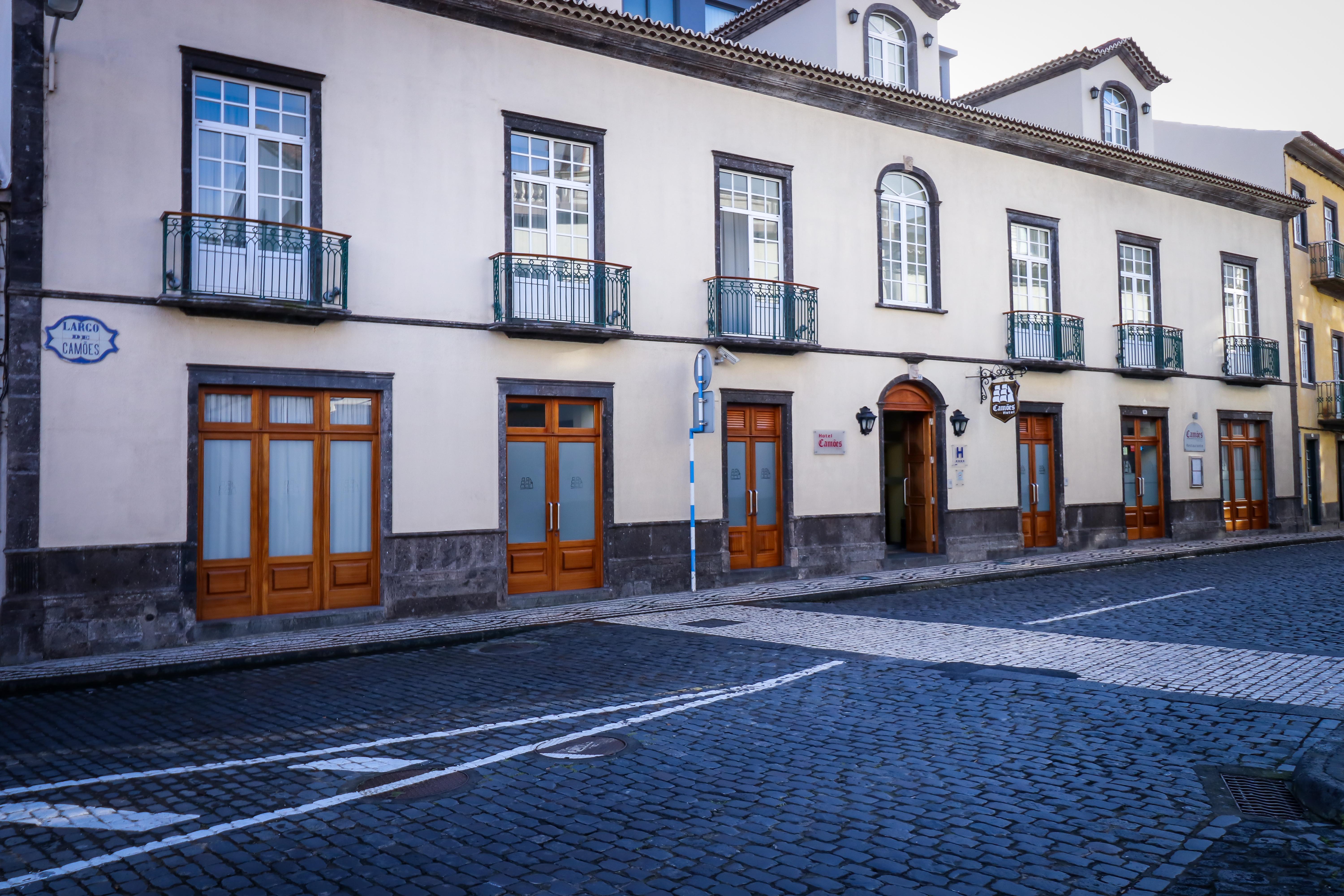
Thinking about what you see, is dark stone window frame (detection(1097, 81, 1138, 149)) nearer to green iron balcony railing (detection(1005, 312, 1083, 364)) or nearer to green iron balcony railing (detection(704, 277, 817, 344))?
green iron balcony railing (detection(1005, 312, 1083, 364))

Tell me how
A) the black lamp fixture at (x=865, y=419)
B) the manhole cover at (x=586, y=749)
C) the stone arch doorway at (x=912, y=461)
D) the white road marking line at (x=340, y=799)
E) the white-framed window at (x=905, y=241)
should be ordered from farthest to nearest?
the stone arch doorway at (x=912, y=461), the white-framed window at (x=905, y=241), the black lamp fixture at (x=865, y=419), the manhole cover at (x=586, y=749), the white road marking line at (x=340, y=799)

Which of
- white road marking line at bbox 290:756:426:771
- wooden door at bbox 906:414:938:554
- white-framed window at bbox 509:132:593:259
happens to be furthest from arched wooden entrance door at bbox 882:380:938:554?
white road marking line at bbox 290:756:426:771

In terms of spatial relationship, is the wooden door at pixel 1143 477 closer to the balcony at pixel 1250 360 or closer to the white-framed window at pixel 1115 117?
the balcony at pixel 1250 360

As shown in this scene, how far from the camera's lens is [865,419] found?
17.5 m

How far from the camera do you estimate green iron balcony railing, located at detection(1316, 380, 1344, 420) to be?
28.1 meters

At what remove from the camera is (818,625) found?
11.5 meters

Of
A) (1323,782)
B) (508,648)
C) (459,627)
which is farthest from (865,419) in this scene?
(1323,782)

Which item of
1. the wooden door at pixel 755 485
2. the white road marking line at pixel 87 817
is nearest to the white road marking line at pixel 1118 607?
the wooden door at pixel 755 485

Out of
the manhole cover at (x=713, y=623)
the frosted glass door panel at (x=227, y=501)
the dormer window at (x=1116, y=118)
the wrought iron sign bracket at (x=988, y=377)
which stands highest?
the dormer window at (x=1116, y=118)

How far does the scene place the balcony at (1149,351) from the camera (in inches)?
869

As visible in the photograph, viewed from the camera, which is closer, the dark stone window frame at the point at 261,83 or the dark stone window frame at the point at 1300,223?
the dark stone window frame at the point at 261,83

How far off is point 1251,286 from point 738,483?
17.5m

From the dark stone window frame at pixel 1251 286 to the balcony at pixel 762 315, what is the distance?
541 inches

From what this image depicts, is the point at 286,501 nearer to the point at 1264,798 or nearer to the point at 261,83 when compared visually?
the point at 261,83
